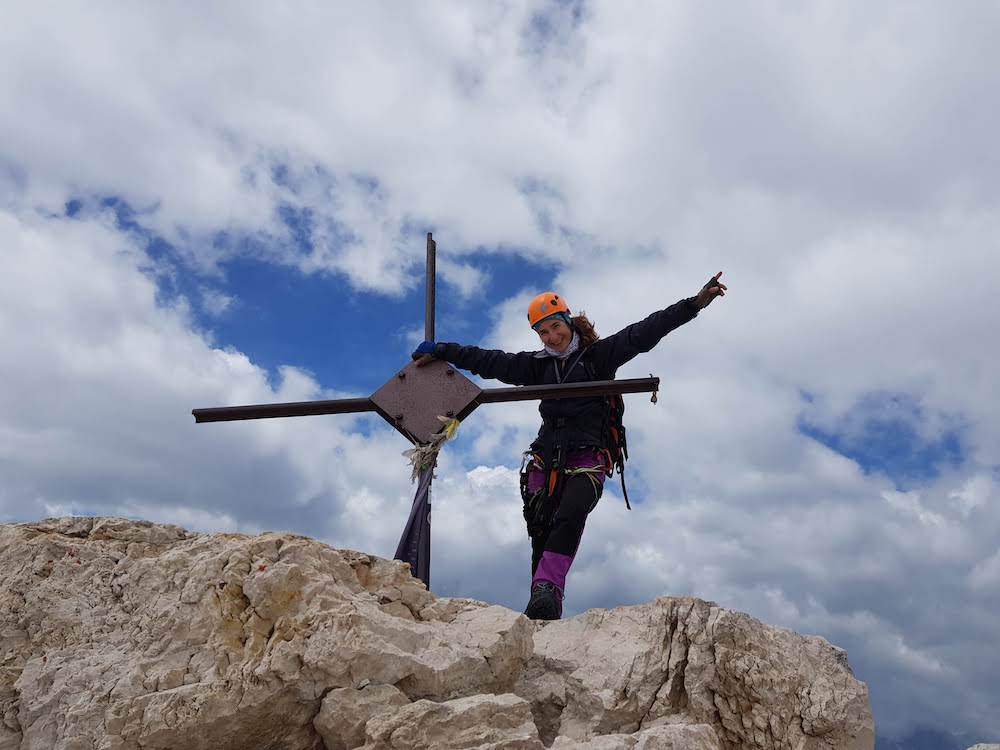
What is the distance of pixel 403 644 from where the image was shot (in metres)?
3.67

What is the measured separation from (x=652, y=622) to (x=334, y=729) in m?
1.84

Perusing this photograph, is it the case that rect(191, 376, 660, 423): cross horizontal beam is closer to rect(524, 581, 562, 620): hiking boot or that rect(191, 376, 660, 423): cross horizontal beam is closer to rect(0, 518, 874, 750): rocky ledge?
rect(524, 581, 562, 620): hiking boot

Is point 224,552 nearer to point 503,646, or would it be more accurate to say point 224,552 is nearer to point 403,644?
point 403,644

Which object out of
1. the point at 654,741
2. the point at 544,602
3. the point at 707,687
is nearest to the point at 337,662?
the point at 654,741

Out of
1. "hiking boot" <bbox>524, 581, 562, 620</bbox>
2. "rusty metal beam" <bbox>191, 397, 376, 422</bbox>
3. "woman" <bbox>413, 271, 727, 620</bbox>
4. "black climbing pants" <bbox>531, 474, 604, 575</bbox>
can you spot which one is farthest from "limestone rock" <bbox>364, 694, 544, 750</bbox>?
"rusty metal beam" <bbox>191, 397, 376, 422</bbox>

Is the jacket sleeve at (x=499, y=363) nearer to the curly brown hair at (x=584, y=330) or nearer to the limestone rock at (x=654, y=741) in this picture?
the curly brown hair at (x=584, y=330)

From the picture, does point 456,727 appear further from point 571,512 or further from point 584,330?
point 584,330

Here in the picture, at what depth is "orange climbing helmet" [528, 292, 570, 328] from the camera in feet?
25.1

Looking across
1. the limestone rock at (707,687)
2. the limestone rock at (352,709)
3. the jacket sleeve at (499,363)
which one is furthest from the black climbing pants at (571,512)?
the limestone rock at (352,709)

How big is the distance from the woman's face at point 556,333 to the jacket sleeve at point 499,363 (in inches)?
11.1

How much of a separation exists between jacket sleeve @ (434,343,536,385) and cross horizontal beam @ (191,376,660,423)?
647 millimetres

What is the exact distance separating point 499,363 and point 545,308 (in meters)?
0.69

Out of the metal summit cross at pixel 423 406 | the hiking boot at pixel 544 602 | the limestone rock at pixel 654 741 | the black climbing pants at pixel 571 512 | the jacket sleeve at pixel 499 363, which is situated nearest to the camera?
the limestone rock at pixel 654 741

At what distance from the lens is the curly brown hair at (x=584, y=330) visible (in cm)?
773
